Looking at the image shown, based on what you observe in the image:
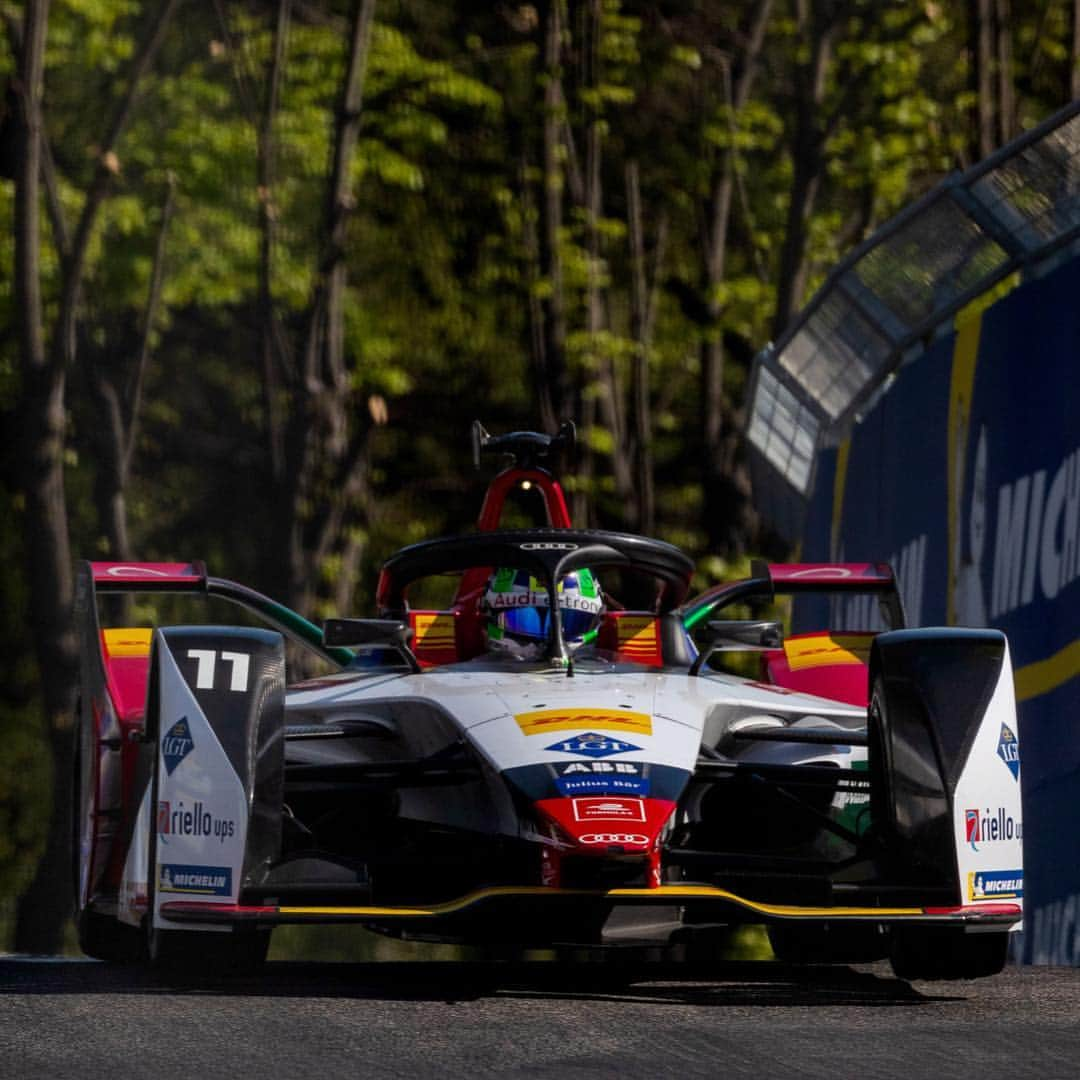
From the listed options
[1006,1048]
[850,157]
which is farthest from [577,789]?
[850,157]

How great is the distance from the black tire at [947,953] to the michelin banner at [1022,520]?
6.30ft

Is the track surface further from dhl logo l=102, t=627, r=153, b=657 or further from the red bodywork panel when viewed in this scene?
the red bodywork panel

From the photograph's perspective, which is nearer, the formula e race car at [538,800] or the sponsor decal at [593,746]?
the formula e race car at [538,800]

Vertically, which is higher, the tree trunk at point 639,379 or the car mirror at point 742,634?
the tree trunk at point 639,379

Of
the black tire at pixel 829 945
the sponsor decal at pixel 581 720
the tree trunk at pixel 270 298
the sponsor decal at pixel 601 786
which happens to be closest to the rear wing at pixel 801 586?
the black tire at pixel 829 945

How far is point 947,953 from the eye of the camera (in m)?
7.19

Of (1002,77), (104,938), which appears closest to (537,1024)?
(104,938)

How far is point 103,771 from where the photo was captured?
7.95 meters

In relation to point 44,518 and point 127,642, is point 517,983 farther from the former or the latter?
point 44,518

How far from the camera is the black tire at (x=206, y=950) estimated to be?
6.86 m

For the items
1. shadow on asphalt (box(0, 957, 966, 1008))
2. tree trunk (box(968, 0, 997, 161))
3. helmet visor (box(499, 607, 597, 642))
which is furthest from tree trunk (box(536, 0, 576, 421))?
shadow on asphalt (box(0, 957, 966, 1008))

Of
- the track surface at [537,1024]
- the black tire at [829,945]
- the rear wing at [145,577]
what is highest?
the rear wing at [145,577]

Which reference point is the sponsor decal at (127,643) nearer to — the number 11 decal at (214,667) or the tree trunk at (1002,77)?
the number 11 decal at (214,667)

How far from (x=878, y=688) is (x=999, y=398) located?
373 centimetres
